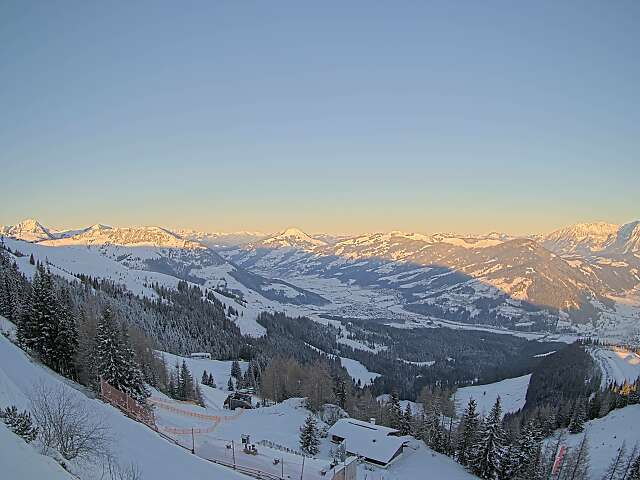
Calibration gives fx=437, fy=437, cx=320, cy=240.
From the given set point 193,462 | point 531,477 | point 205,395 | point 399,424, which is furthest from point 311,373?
point 193,462

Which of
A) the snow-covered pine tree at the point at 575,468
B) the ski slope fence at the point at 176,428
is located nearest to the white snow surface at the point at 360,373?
the ski slope fence at the point at 176,428

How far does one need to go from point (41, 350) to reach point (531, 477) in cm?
5587

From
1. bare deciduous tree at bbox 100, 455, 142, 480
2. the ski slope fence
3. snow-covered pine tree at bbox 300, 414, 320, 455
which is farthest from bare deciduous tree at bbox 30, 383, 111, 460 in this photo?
snow-covered pine tree at bbox 300, 414, 320, 455

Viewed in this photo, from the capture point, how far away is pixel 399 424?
69000 millimetres

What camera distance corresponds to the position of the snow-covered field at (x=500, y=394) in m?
145

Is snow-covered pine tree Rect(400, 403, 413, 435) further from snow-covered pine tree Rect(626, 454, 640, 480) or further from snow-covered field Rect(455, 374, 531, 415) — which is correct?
snow-covered field Rect(455, 374, 531, 415)

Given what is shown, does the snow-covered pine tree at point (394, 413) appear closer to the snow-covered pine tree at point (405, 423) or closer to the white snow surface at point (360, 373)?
the snow-covered pine tree at point (405, 423)

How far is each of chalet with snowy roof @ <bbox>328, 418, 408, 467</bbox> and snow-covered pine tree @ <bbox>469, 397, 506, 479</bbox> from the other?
32.6 ft

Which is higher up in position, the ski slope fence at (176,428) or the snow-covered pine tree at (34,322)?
the snow-covered pine tree at (34,322)

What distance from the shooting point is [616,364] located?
16375cm

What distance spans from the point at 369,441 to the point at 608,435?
49.8 meters

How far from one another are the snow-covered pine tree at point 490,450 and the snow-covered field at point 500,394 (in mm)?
84904

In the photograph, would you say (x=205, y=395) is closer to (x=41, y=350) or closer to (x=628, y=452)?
(x=41, y=350)

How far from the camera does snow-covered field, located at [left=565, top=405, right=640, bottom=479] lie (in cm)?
6750
